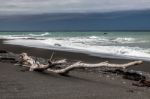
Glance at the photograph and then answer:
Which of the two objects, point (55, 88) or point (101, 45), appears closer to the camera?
point (55, 88)

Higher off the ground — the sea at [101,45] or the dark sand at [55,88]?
the dark sand at [55,88]

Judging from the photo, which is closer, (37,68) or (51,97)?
(51,97)

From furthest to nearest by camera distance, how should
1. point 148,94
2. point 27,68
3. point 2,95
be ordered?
1. point 27,68
2. point 148,94
3. point 2,95

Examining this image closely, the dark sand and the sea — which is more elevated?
the dark sand

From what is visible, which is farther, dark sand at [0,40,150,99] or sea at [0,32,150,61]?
sea at [0,32,150,61]

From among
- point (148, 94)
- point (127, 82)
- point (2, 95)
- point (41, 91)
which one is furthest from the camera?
point (127, 82)

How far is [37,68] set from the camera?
12211 mm

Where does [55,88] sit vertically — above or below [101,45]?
above

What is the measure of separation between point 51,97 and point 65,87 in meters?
1.46

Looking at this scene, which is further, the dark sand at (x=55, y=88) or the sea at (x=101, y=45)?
the sea at (x=101, y=45)

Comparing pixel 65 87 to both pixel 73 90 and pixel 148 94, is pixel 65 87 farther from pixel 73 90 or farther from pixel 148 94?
pixel 148 94

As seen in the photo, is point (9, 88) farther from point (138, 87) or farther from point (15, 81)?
point (138, 87)

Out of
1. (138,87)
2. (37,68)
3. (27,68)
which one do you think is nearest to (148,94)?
(138,87)

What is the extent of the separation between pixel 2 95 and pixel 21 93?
50 cm
